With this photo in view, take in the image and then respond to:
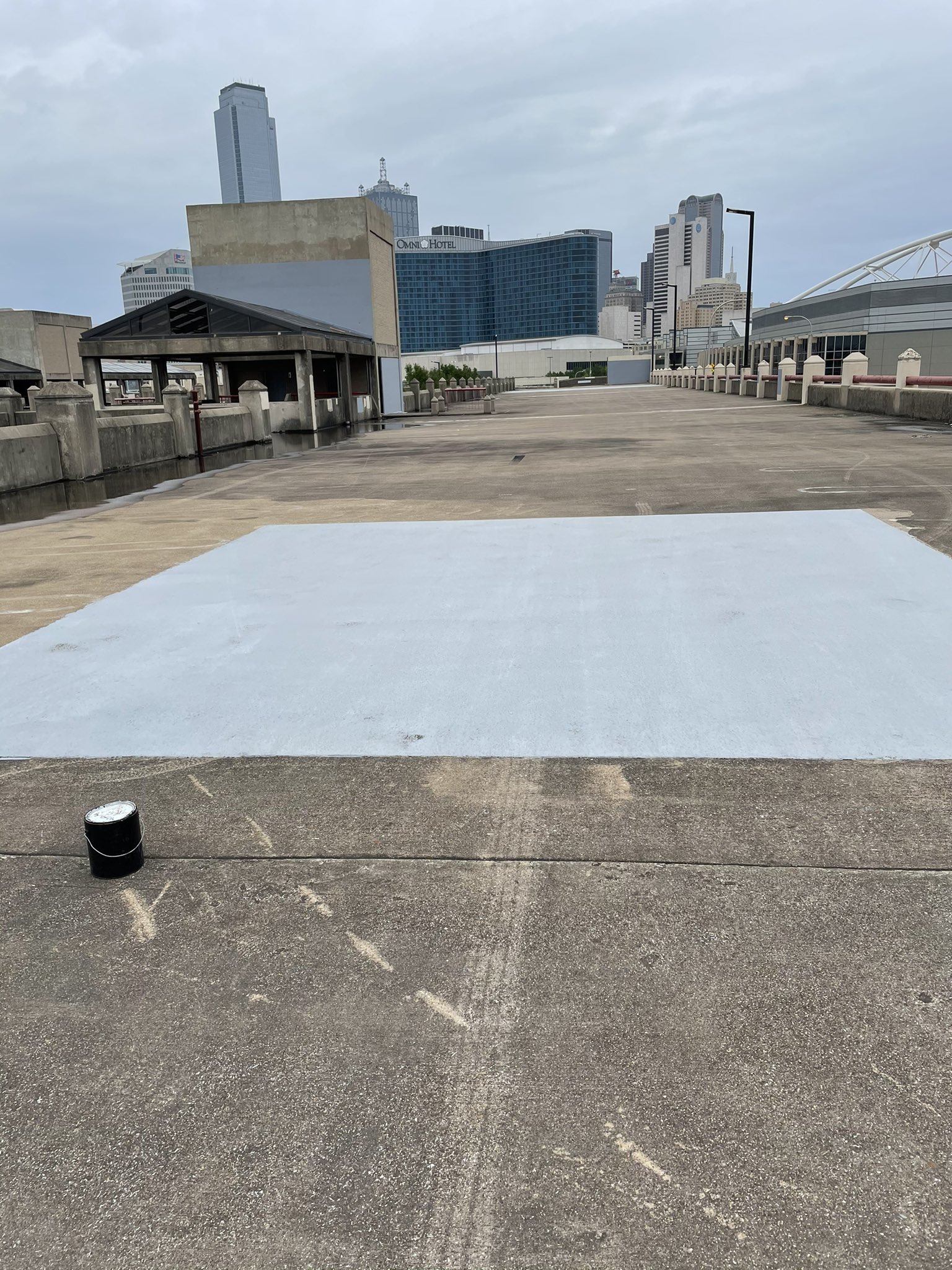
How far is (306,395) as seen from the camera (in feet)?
127

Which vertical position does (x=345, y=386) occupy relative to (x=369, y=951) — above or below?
above

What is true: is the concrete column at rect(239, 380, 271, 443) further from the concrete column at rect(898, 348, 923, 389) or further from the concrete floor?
the concrete floor

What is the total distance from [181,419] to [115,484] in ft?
21.7

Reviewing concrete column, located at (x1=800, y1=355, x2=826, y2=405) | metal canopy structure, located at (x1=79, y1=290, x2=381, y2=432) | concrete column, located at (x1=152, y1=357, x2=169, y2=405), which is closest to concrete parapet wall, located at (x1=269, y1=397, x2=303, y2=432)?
metal canopy structure, located at (x1=79, y1=290, x2=381, y2=432)

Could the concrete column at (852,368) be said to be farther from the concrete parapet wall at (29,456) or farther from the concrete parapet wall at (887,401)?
the concrete parapet wall at (29,456)

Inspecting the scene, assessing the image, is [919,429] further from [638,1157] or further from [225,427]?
[638,1157]

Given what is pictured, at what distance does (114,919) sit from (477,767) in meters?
2.20

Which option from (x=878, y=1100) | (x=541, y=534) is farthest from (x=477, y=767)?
(x=541, y=534)

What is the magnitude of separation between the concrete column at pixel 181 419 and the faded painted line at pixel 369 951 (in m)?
25.5

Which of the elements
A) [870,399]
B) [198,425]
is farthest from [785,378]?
[198,425]

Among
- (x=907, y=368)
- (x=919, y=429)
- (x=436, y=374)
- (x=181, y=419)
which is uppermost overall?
(x=436, y=374)

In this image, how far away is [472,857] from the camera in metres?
4.57

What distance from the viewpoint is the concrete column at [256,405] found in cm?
3291

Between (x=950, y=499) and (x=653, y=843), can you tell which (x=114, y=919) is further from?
(x=950, y=499)
